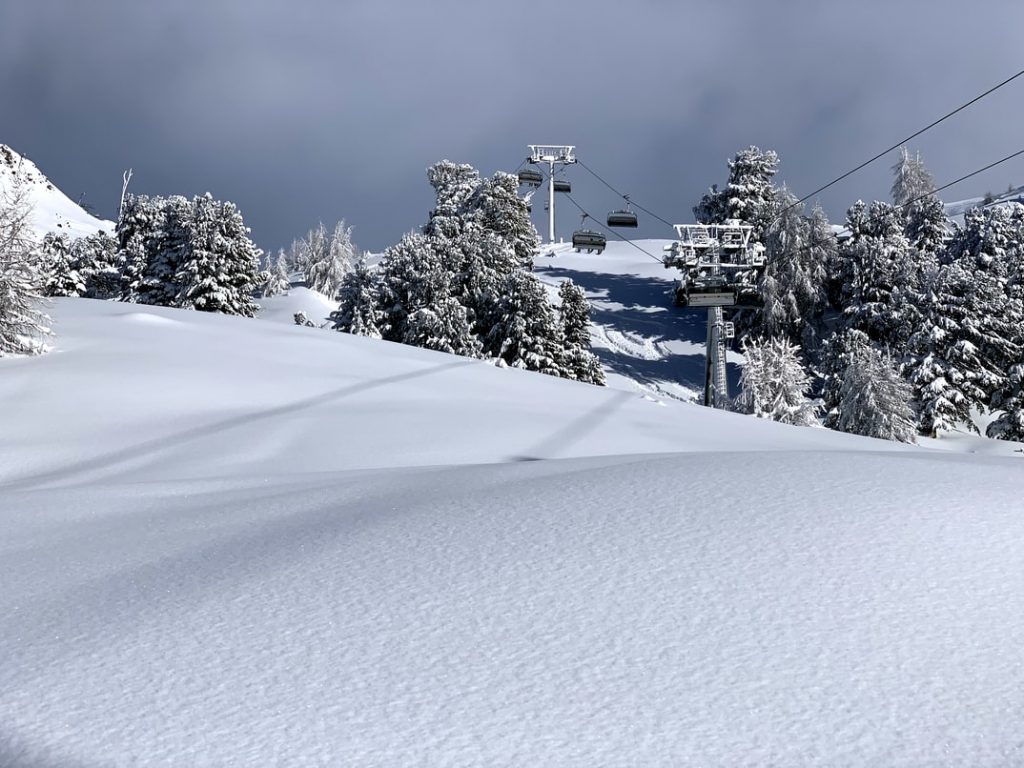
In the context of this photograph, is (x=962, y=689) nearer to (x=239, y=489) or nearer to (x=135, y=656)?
(x=135, y=656)

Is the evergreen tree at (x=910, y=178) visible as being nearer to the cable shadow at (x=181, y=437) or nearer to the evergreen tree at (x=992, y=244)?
the evergreen tree at (x=992, y=244)

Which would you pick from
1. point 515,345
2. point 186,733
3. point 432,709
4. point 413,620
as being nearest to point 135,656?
point 186,733

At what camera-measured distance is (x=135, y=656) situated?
2.89 meters

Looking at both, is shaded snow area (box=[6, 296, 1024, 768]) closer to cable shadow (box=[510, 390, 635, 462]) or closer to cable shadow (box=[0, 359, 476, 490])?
cable shadow (box=[0, 359, 476, 490])

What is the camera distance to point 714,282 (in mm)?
36438

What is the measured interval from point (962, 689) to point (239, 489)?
18.8 ft

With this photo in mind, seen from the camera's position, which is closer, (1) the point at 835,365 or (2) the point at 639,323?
(1) the point at 835,365

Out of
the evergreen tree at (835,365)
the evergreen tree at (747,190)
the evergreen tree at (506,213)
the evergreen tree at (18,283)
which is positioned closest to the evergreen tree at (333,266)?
the evergreen tree at (506,213)

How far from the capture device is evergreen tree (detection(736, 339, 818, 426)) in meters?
37.8

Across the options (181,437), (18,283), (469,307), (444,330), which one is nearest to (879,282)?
(469,307)

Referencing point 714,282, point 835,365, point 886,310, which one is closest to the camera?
point 714,282

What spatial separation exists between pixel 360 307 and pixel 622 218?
1685cm

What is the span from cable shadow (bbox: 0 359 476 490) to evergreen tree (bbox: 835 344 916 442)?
27468 millimetres

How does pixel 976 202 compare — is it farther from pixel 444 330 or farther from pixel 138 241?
pixel 138 241
